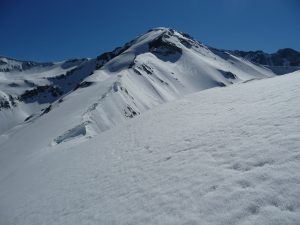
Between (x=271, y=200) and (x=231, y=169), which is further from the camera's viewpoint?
(x=231, y=169)

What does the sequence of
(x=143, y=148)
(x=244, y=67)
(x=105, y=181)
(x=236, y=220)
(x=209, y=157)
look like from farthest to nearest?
(x=244, y=67) → (x=143, y=148) → (x=105, y=181) → (x=209, y=157) → (x=236, y=220)

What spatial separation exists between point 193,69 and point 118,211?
11399cm

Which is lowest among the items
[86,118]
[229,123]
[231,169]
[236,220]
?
[236,220]

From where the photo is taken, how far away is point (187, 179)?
8.76 m

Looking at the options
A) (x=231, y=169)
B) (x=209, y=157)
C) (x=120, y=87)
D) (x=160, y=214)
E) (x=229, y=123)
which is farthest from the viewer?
(x=120, y=87)

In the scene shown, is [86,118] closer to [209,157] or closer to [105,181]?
[105,181]

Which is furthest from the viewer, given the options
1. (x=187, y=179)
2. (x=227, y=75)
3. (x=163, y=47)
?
(x=163, y=47)

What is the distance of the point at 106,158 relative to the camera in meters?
15.9

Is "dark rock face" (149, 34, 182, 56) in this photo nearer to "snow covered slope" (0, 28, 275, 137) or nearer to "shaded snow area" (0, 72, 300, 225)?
"snow covered slope" (0, 28, 275, 137)

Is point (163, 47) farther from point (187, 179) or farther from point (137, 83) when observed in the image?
point (187, 179)

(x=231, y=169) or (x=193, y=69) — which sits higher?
(x=193, y=69)

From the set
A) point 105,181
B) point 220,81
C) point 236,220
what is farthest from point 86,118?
point 220,81

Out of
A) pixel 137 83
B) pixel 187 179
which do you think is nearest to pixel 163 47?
pixel 137 83

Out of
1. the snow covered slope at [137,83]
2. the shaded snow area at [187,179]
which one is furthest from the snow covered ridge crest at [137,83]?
the shaded snow area at [187,179]
